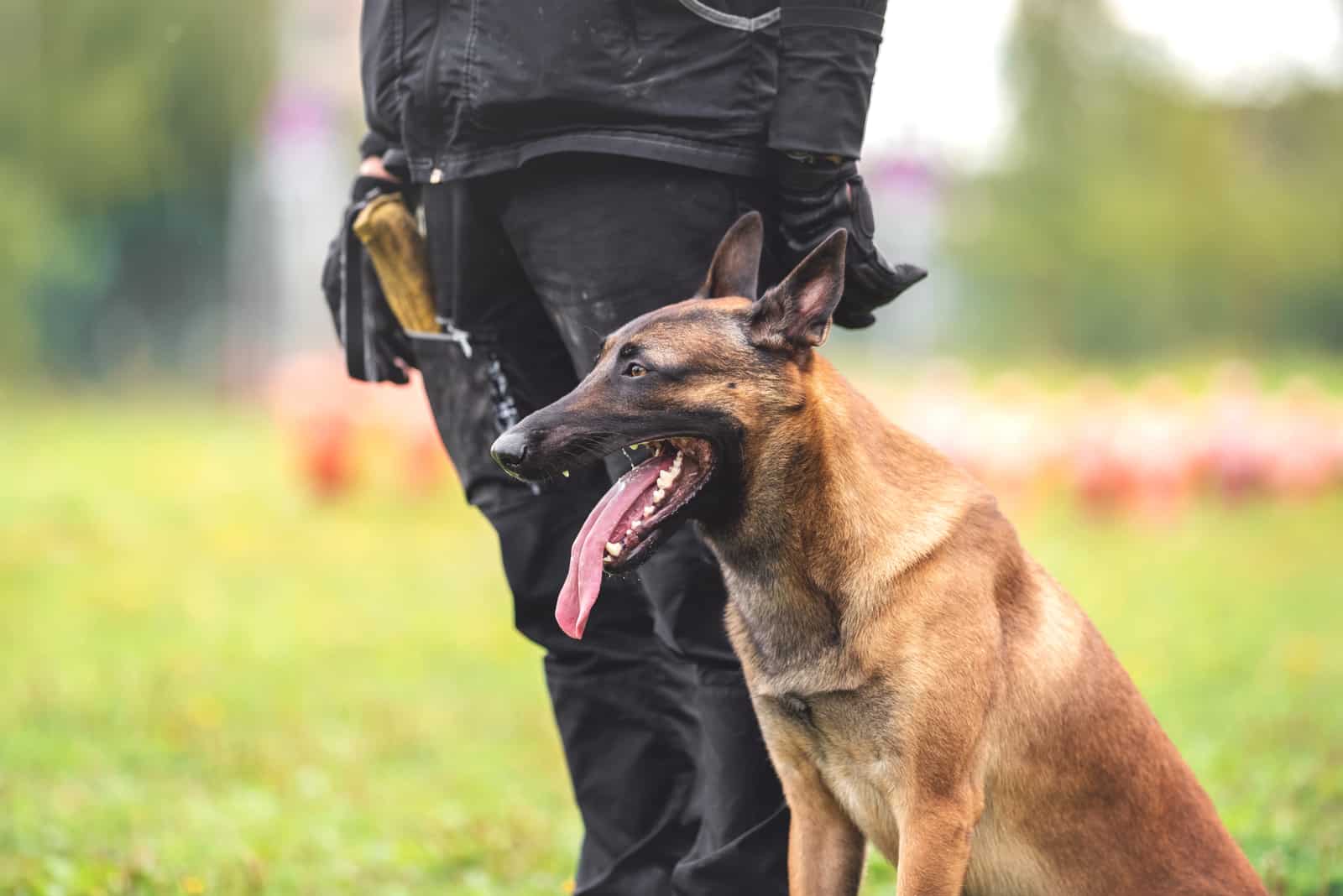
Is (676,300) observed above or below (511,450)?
above

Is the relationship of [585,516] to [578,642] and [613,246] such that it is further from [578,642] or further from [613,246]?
[613,246]

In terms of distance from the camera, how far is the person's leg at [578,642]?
131 inches

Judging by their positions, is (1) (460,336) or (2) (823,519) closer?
(2) (823,519)

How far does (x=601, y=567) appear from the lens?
8.92ft

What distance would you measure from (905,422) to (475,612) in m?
5.10

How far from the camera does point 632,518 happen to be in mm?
2768

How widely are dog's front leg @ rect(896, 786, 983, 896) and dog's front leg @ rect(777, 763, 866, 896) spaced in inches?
9.3

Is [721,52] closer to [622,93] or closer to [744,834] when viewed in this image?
[622,93]

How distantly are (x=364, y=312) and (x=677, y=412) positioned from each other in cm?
113

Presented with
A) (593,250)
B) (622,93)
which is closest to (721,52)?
(622,93)

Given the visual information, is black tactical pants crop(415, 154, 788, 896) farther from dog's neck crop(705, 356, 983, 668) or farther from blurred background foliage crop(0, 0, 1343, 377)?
blurred background foliage crop(0, 0, 1343, 377)

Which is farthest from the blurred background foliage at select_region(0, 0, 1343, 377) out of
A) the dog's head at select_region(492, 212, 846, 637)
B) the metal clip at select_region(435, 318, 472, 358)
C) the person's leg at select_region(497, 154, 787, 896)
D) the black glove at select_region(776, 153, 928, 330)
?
the dog's head at select_region(492, 212, 846, 637)

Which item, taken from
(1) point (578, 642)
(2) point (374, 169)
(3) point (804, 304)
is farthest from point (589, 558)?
(2) point (374, 169)

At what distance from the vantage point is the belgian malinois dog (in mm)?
2744
